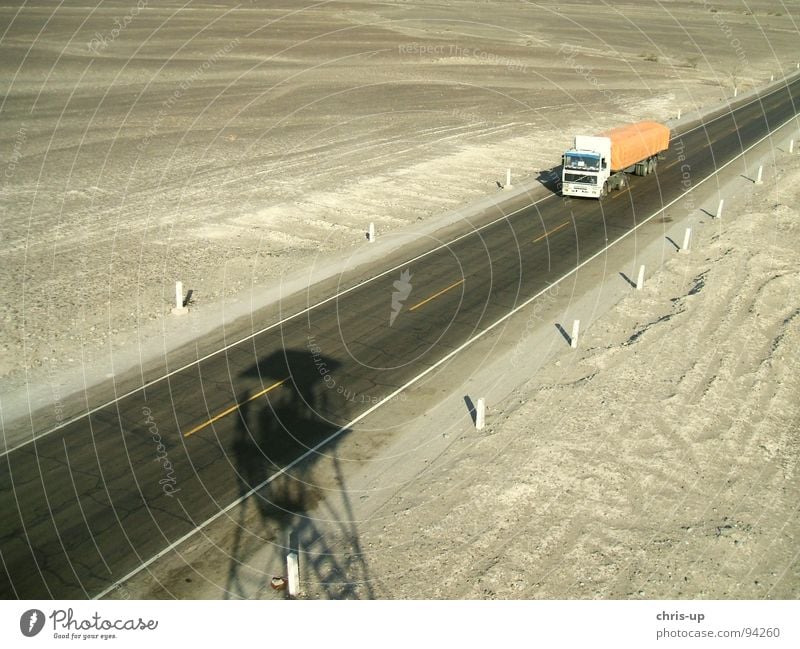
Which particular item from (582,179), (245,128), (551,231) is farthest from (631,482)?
(245,128)

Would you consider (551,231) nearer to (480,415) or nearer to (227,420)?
(480,415)

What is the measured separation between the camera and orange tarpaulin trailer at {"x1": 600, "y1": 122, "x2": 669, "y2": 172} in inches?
1794

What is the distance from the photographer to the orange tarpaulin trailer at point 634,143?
45562mm

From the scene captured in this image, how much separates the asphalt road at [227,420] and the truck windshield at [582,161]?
317 inches

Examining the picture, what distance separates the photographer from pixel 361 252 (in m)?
36.2

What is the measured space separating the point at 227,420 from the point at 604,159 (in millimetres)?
30306

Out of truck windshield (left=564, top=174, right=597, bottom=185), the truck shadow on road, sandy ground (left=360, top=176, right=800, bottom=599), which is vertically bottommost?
the truck shadow on road

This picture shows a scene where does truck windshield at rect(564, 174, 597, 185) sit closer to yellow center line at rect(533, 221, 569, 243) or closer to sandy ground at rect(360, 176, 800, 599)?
yellow center line at rect(533, 221, 569, 243)

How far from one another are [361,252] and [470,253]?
494 centimetres

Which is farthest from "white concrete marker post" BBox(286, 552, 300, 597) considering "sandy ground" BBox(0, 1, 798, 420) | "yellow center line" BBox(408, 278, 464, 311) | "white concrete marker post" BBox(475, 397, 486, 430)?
"yellow center line" BBox(408, 278, 464, 311)

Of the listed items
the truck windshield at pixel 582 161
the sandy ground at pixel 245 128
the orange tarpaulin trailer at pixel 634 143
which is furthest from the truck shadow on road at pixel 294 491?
the orange tarpaulin trailer at pixel 634 143

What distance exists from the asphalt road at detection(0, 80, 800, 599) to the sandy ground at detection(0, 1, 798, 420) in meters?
3.77

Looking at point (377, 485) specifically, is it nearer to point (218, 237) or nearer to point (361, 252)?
point (361, 252)

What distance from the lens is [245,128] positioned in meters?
60.0
